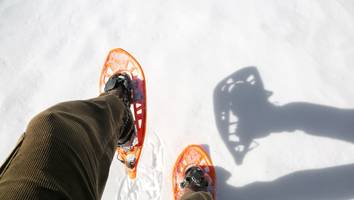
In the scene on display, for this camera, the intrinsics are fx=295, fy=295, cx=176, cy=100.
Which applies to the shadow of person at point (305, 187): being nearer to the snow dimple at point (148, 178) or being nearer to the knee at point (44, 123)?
the snow dimple at point (148, 178)

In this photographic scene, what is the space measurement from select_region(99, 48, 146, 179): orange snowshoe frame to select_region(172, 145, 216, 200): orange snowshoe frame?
30 cm

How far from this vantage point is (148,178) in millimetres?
2178

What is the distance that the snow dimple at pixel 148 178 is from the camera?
7.06 feet

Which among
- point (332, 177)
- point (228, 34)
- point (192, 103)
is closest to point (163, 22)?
point (228, 34)

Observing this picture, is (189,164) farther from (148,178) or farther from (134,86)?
(134,86)

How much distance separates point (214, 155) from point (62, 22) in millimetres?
1938

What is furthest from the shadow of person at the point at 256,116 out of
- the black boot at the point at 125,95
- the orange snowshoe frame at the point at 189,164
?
the black boot at the point at 125,95

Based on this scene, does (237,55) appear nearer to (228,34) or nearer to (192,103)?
(228,34)

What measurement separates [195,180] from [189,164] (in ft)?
0.41

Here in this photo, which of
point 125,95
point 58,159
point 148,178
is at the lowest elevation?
point 58,159

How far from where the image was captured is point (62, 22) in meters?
2.86

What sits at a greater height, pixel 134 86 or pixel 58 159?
pixel 134 86

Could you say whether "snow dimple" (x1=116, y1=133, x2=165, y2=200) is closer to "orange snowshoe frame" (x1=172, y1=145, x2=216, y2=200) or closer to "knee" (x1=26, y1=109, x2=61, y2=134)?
"orange snowshoe frame" (x1=172, y1=145, x2=216, y2=200)

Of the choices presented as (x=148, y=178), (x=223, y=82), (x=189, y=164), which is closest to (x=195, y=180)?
(x=189, y=164)
